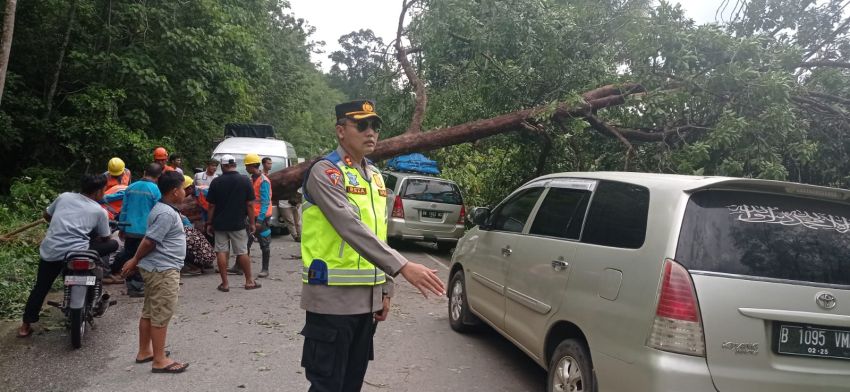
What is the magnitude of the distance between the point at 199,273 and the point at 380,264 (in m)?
6.72

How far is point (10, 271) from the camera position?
6730mm

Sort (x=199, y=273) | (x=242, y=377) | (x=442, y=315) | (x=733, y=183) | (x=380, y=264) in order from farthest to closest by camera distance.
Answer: (x=199, y=273), (x=442, y=315), (x=242, y=377), (x=733, y=183), (x=380, y=264)

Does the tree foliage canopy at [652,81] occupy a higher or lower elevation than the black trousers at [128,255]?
higher

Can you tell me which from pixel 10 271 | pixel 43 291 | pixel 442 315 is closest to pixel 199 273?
pixel 10 271

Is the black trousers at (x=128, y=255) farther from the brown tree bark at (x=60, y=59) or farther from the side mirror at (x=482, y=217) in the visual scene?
the brown tree bark at (x=60, y=59)

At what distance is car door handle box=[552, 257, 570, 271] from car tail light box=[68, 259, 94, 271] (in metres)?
3.89

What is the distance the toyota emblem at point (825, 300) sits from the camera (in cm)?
273

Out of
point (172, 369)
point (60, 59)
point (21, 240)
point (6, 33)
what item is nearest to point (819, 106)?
point (172, 369)

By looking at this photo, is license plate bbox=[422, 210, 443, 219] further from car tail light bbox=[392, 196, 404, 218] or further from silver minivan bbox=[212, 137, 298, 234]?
silver minivan bbox=[212, 137, 298, 234]

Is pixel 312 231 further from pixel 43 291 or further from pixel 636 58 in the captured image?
pixel 636 58

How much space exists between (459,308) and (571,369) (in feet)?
7.93

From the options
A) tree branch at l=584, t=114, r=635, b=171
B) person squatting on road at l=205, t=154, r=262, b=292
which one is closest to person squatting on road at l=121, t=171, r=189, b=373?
person squatting on road at l=205, t=154, r=262, b=292

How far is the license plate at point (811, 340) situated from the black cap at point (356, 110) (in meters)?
2.23

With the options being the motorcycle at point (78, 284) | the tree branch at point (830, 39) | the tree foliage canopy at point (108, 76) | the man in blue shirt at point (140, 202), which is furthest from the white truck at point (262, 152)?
the tree branch at point (830, 39)
